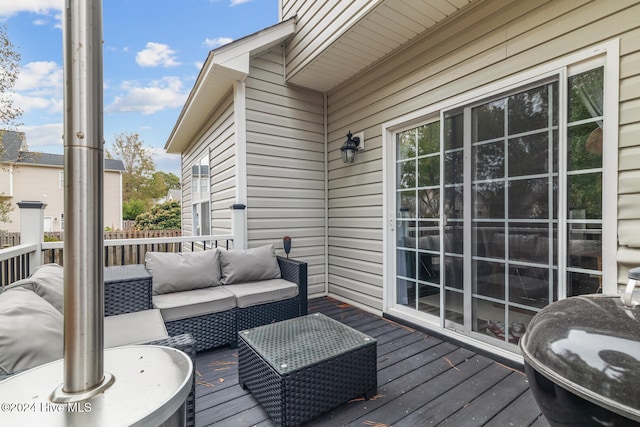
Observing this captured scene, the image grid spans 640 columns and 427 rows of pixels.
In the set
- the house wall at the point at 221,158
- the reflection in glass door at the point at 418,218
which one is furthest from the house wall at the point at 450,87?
the house wall at the point at 221,158

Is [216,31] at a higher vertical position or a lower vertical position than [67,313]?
higher

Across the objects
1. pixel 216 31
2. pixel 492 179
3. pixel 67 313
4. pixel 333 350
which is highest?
pixel 216 31

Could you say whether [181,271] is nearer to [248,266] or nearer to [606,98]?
[248,266]

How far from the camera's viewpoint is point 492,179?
254 centimetres

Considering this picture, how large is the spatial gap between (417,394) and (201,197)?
16.3 feet

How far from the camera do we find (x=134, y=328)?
204 centimetres

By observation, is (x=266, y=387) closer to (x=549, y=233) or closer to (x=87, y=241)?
(x=87, y=241)

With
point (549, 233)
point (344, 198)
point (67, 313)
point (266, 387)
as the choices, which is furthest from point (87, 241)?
A: point (344, 198)

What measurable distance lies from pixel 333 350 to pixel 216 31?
10548 mm

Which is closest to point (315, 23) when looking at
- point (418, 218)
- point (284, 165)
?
point (284, 165)

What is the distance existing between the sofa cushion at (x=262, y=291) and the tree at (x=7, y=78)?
9395 mm

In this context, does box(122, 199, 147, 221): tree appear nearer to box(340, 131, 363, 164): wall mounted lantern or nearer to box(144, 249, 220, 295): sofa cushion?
box(144, 249, 220, 295): sofa cushion

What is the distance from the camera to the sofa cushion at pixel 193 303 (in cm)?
249

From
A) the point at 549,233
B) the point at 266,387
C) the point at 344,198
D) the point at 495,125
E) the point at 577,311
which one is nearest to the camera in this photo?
the point at 577,311
